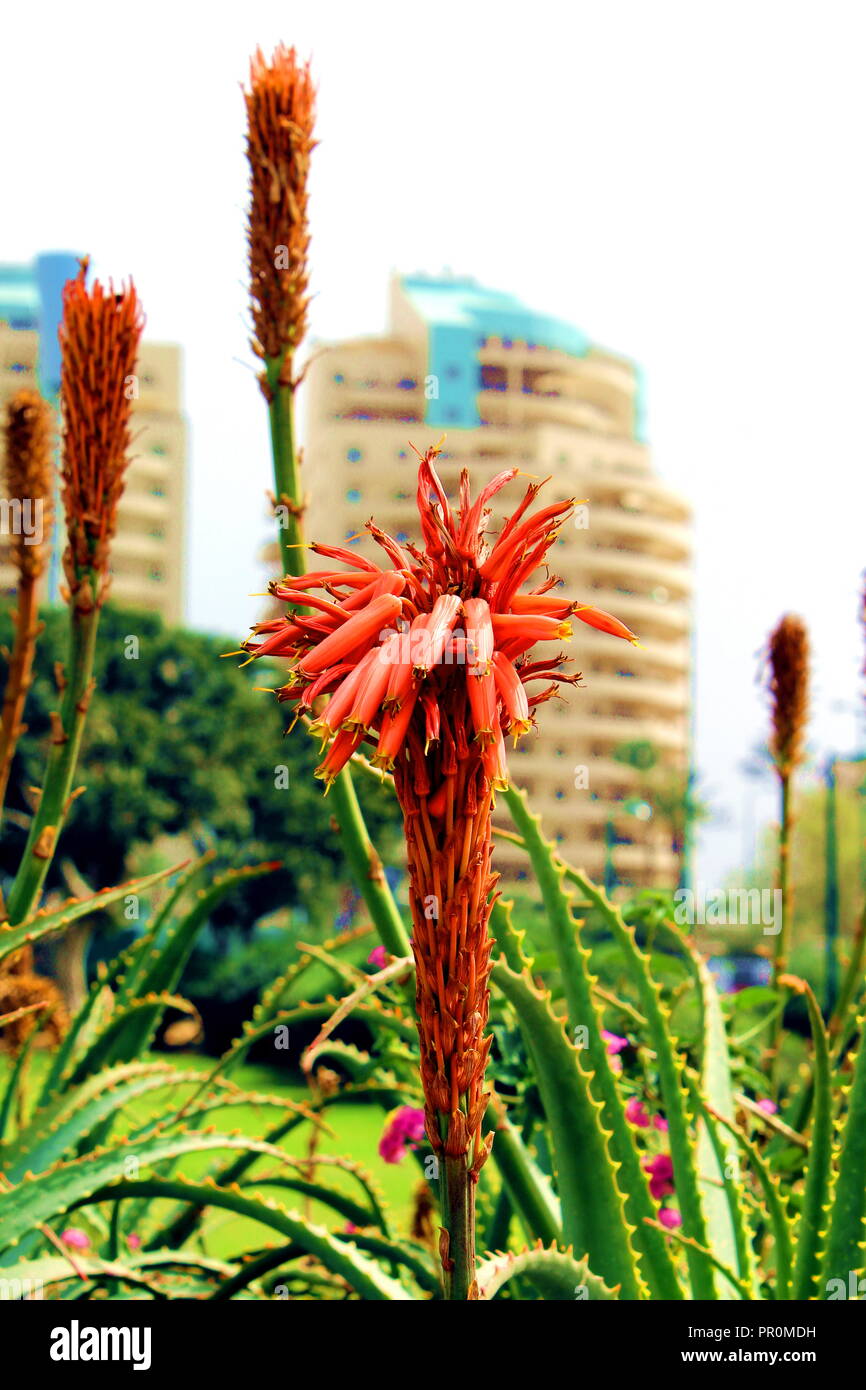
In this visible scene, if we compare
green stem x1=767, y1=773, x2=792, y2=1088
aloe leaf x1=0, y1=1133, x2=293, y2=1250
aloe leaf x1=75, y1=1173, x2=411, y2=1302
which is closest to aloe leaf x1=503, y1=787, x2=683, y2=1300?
aloe leaf x1=75, y1=1173, x2=411, y2=1302

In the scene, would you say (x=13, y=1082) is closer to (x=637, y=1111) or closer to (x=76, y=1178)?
(x=76, y=1178)

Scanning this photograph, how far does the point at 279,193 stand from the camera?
239 centimetres

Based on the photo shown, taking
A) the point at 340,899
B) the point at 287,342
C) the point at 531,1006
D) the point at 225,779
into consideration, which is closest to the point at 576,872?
the point at 531,1006

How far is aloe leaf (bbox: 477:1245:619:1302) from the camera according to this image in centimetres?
166

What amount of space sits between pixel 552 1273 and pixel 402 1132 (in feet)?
3.63

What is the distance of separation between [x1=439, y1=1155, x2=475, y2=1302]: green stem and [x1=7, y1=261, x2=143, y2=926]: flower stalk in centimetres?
111

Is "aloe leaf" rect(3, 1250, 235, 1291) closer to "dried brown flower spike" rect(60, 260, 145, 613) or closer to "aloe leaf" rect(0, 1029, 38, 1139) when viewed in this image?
"aloe leaf" rect(0, 1029, 38, 1139)

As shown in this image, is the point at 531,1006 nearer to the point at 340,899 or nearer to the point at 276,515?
the point at 276,515

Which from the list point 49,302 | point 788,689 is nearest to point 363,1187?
point 788,689

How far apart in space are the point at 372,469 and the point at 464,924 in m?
67.0

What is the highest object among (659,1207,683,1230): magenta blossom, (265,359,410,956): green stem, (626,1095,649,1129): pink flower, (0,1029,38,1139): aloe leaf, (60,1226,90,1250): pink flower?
(265,359,410,956): green stem

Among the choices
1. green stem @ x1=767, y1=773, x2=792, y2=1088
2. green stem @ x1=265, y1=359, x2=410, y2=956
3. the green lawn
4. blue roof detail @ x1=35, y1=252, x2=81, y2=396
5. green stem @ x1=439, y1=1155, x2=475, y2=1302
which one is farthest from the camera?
blue roof detail @ x1=35, y1=252, x2=81, y2=396

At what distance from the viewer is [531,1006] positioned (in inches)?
81.1

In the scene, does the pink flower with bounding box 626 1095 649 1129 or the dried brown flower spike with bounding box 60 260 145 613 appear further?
the pink flower with bounding box 626 1095 649 1129
